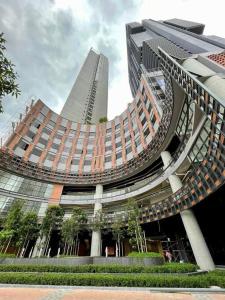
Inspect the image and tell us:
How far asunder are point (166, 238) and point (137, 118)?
25.8 meters

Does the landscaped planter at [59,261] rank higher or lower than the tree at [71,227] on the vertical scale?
lower

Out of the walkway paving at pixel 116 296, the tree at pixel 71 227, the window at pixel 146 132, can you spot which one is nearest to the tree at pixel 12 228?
the tree at pixel 71 227

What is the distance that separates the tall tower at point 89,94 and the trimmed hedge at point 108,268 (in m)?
62.3

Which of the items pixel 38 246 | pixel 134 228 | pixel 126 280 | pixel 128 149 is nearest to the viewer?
pixel 126 280

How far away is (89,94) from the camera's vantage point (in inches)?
3602

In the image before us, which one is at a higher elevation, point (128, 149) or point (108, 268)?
point (128, 149)

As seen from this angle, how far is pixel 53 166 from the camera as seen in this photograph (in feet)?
115

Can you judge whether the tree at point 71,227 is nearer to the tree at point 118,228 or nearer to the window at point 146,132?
the tree at point 118,228

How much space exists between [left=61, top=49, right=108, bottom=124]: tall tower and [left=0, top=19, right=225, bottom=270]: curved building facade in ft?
103

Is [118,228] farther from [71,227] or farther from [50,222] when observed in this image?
[50,222]

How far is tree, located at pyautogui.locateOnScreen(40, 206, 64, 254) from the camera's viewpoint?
22.5 metres

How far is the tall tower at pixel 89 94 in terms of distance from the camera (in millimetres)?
75500

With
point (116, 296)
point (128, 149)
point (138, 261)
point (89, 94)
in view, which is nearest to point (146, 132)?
point (128, 149)

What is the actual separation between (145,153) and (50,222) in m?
19.1
